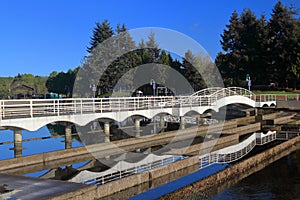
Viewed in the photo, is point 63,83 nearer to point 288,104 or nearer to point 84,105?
point 288,104

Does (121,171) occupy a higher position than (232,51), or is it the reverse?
(232,51)

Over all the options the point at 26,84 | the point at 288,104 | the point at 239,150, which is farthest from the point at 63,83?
the point at 239,150

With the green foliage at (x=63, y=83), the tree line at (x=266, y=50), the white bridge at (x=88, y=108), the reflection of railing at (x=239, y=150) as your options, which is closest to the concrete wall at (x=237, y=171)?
the reflection of railing at (x=239, y=150)

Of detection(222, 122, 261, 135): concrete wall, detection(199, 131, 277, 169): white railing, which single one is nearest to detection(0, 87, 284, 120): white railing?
detection(222, 122, 261, 135): concrete wall

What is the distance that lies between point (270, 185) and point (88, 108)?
49.0 feet

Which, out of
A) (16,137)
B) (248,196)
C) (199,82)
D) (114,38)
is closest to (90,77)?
(114,38)

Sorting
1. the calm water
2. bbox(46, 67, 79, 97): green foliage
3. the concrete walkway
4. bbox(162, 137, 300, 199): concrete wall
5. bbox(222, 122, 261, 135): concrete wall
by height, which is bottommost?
the calm water

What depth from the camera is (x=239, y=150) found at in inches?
827

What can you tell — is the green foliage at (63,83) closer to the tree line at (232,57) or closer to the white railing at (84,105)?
the tree line at (232,57)

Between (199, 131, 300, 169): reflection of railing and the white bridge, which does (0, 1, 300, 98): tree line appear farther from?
(199, 131, 300, 169): reflection of railing

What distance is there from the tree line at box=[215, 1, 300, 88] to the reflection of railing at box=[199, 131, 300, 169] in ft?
119

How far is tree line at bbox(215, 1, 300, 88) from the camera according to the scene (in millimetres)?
62156

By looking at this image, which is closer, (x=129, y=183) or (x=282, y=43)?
(x=129, y=183)

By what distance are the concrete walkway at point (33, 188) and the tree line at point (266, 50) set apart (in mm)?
55876
